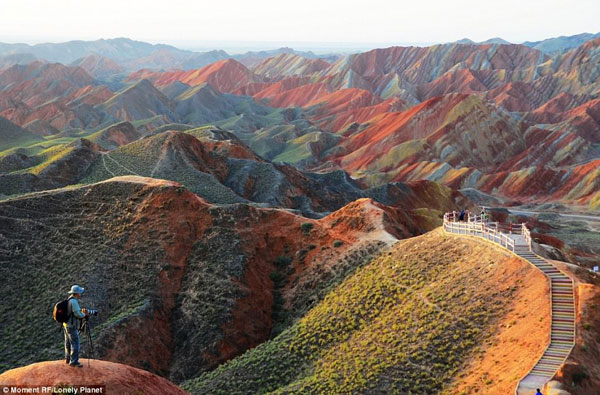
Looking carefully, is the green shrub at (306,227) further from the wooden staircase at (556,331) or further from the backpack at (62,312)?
the backpack at (62,312)

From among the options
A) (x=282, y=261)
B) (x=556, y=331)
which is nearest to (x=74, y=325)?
(x=556, y=331)

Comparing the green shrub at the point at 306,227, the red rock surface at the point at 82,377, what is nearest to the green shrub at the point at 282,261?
the green shrub at the point at 306,227

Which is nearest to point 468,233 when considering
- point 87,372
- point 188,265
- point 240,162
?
point 188,265

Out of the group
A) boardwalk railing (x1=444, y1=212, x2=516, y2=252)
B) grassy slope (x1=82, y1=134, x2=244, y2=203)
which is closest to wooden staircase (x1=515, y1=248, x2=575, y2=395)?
boardwalk railing (x1=444, y1=212, x2=516, y2=252)

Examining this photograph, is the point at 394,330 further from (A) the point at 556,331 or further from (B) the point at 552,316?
(A) the point at 556,331

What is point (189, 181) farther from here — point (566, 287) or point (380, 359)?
point (566, 287)

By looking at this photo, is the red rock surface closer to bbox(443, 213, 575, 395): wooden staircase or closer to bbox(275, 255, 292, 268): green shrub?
bbox(443, 213, 575, 395): wooden staircase
